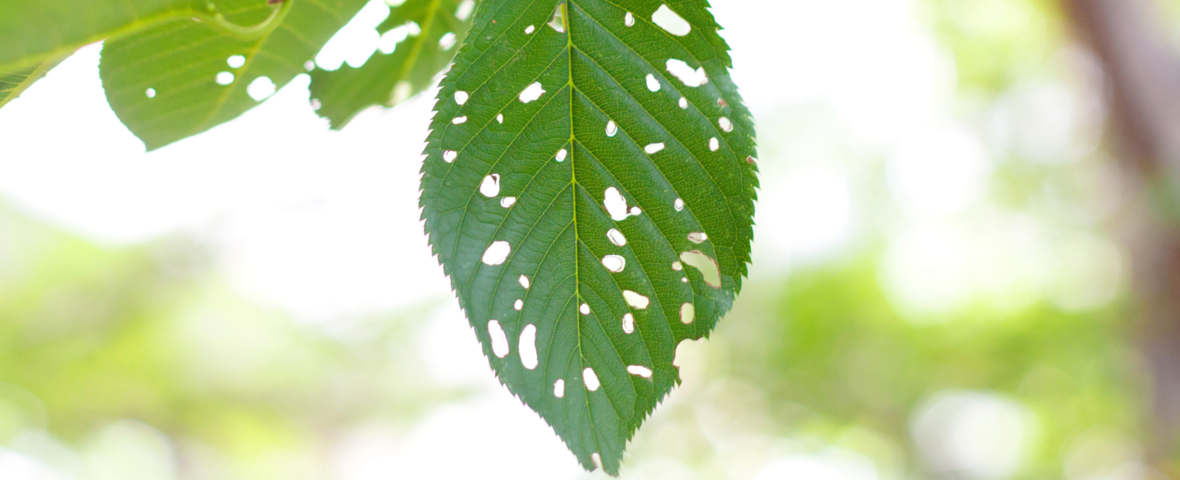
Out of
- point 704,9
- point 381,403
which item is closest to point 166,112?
point 704,9

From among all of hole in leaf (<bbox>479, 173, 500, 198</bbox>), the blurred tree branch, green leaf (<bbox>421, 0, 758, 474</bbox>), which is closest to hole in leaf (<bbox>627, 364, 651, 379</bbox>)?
green leaf (<bbox>421, 0, 758, 474</bbox>)

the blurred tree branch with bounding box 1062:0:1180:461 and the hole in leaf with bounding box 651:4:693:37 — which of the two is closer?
the hole in leaf with bounding box 651:4:693:37

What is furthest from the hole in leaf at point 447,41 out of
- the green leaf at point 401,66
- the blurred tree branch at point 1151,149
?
the blurred tree branch at point 1151,149

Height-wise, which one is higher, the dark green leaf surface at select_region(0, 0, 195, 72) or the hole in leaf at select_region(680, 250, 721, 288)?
the hole in leaf at select_region(680, 250, 721, 288)

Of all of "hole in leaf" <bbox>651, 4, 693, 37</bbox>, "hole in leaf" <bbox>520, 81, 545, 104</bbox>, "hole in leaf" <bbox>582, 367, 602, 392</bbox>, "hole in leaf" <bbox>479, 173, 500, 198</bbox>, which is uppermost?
"hole in leaf" <bbox>651, 4, 693, 37</bbox>

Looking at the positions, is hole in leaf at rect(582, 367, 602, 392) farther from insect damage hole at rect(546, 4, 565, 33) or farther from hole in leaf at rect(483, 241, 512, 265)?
insect damage hole at rect(546, 4, 565, 33)

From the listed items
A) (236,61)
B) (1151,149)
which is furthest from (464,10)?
(1151,149)

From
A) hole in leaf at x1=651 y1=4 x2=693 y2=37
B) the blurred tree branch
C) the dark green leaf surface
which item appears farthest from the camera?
the blurred tree branch

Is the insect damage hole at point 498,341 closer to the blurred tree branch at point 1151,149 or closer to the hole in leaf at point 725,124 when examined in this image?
the hole in leaf at point 725,124
